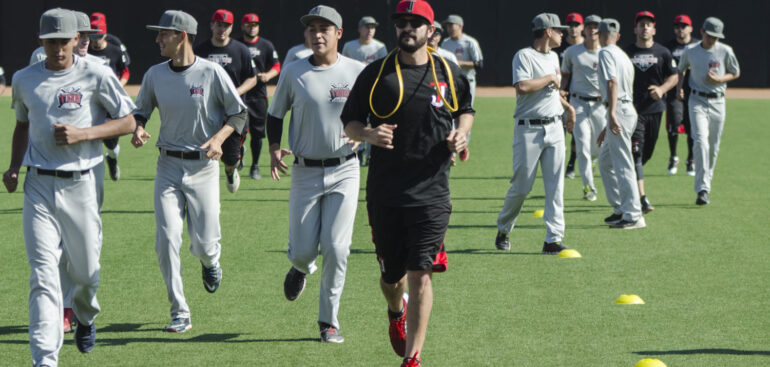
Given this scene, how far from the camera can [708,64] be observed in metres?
14.6

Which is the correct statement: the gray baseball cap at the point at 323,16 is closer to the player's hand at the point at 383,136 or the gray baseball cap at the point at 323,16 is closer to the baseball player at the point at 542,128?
the player's hand at the point at 383,136

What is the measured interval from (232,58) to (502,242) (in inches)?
179

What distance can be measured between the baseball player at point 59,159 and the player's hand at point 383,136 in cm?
171

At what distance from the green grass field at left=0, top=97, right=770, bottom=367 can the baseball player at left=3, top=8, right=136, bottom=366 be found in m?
0.67

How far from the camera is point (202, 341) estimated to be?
298 inches

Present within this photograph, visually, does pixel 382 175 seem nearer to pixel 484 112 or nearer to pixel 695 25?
pixel 484 112

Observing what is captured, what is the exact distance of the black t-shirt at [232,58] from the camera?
13562 millimetres

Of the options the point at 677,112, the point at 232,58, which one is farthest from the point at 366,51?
the point at 232,58

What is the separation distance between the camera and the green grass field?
7.23 metres

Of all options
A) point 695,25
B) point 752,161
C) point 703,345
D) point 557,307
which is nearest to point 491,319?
point 557,307

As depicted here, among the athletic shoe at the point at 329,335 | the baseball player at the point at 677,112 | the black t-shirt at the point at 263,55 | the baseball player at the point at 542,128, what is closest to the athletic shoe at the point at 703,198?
the baseball player at the point at 677,112

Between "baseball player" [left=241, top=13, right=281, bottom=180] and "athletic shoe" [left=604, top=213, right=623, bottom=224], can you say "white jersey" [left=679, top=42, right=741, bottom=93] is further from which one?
"baseball player" [left=241, top=13, right=281, bottom=180]

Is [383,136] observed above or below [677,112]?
above

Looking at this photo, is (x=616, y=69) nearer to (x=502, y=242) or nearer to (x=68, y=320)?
(x=502, y=242)
